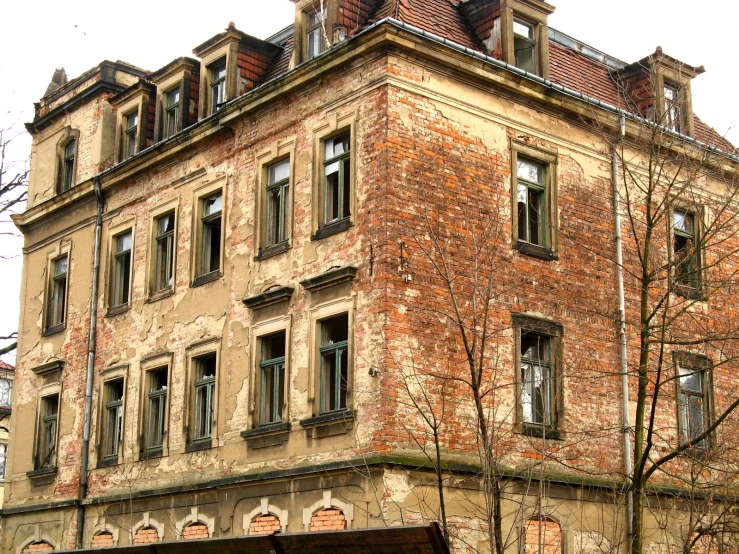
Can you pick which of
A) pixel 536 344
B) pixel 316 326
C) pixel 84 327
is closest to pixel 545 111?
pixel 536 344

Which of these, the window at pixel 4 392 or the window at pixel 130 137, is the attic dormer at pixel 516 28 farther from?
the window at pixel 4 392

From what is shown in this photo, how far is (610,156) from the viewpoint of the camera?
827 inches

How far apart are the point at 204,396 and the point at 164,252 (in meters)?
3.70

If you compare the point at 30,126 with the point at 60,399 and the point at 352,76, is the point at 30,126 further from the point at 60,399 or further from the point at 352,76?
the point at 352,76

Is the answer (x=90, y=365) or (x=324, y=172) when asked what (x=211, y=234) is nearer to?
(x=324, y=172)

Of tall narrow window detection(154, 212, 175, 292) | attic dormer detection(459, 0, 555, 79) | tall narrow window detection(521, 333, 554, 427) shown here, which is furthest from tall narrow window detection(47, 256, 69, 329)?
tall narrow window detection(521, 333, 554, 427)

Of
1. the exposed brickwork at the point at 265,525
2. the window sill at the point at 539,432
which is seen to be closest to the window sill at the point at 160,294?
the exposed brickwork at the point at 265,525

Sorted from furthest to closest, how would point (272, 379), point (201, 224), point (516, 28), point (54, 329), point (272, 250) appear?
point (54, 329), point (201, 224), point (516, 28), point (272, 250), point (272, 379)

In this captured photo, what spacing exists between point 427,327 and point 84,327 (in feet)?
33.6

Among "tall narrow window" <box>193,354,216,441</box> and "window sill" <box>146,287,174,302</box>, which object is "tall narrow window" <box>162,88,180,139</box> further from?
"tall narrow window" <box>193,354,216,441</box>

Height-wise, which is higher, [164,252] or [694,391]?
[164,252]

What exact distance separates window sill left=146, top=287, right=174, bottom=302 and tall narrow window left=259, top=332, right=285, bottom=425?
3.53 meters

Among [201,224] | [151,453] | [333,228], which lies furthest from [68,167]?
[333,228]

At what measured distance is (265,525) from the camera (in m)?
19.0
